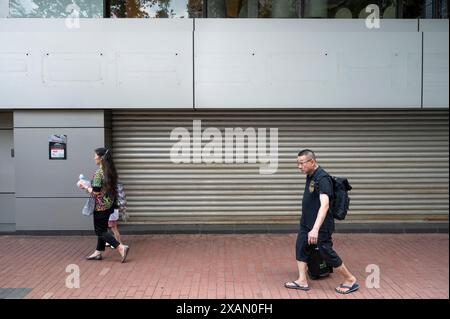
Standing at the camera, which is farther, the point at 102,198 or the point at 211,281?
the point at 102,198

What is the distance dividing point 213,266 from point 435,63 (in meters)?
5.68

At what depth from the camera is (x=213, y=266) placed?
24.1 ft

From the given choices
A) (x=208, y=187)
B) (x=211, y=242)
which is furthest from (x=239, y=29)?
Result: (x=211, y=242)

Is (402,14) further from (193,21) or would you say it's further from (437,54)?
(193,21)

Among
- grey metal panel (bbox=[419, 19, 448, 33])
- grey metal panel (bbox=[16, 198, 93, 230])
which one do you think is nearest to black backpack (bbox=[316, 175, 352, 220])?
grey metal panel (bbox=[419, 19, 448, 33])

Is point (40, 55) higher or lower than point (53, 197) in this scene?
higher

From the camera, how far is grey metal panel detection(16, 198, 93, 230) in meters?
9.42

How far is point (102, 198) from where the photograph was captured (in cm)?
734

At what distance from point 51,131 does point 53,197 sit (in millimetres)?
1248

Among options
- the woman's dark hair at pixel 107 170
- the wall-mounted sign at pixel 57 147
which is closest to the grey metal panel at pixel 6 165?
the wall-mounted sign at pixel 57 147

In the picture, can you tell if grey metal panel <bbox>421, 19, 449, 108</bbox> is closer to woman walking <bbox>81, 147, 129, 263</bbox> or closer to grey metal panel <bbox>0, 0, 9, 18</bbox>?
woman walking <bbox>81, 147, 129, 263</bbox>

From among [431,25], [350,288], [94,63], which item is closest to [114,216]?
[94,63]

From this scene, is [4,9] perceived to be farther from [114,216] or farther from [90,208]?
[114,216]

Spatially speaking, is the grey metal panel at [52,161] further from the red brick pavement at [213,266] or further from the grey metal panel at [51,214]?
the red brick pavement at [213,266]
